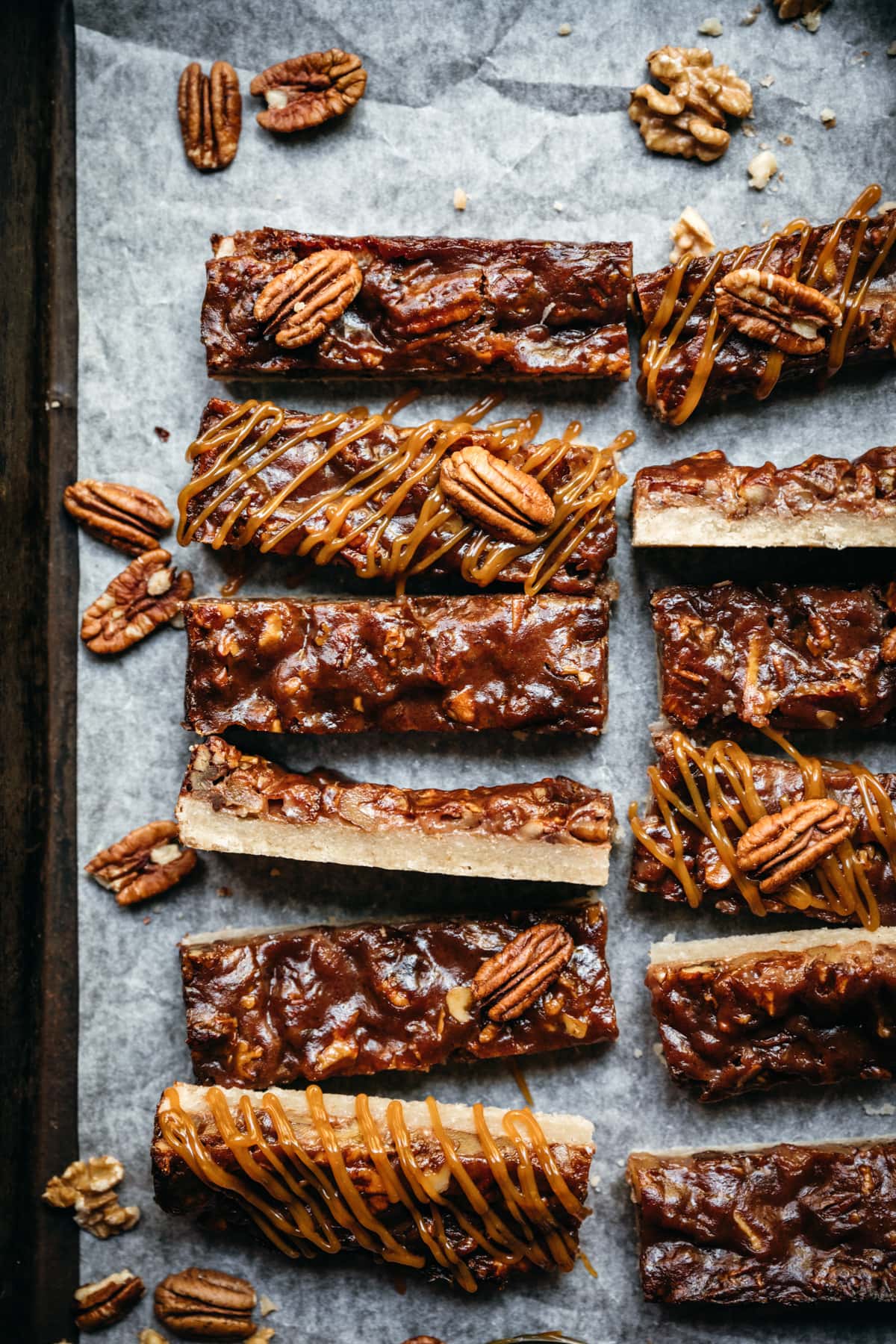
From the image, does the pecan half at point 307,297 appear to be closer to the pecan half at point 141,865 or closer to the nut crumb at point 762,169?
the nut crumb at point 762,169

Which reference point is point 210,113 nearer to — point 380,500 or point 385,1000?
point 380,500

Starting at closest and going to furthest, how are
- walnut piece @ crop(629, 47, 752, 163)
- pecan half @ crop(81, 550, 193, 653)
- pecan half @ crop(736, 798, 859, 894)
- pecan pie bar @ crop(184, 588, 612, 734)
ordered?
pecan half @ crop(736, 798, 859, 894) → pecan pie bar @ crop(184, 588, 612, 734) → walnut piece @ crop(629, 47, 752, 163) → pecan half @ crop(81, 550, 193, 653)

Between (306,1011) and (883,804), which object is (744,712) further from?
(306,1011)

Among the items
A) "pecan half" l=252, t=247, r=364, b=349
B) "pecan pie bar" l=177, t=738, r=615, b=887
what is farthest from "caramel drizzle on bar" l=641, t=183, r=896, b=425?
"pecan pie bar" l=177, t=738, r=615, b=887

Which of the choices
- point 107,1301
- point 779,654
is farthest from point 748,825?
point 107,1301

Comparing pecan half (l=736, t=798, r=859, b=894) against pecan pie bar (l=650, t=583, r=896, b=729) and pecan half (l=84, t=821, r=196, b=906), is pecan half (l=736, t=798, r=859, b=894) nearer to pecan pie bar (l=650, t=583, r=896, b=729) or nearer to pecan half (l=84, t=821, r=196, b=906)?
pecan pie bar (l=650, t=583, r=896, b=729)

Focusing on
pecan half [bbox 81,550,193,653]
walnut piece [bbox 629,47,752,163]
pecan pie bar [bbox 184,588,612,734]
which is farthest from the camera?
pecan half [bbox 81,550,193,653]

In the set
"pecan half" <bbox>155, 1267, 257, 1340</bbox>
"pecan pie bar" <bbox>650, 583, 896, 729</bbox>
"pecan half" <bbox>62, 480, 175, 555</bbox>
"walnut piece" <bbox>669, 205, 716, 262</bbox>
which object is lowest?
"pecan half" <bbox>155, 1267, 257, 1340</bbox>
